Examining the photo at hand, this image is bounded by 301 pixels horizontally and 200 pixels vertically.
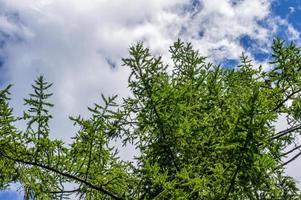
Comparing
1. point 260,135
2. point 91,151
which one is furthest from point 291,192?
point 91,151

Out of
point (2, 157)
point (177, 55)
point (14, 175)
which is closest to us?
point (2, 157)

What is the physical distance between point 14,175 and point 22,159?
93 centimetres

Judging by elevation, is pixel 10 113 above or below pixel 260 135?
above

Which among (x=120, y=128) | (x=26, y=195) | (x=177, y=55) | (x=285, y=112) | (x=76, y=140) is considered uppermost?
(x=177, y=55)

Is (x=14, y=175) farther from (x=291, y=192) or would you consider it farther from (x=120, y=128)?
(x=291, y=192)

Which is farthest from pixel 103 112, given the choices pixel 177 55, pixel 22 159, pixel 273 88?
pixel 177 55

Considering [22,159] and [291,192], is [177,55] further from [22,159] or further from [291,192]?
[22,159]

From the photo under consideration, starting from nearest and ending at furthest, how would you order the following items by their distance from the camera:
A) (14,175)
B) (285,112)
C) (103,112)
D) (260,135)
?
1. (260,135)
2. (103,112)
3. (14,175)
4. (285,112)

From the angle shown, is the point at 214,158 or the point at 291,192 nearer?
the point at 214,158

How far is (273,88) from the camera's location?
22.4 feet

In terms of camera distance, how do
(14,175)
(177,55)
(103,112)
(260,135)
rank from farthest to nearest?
(177,55) → (14,175) → (103,112) → (260,135)

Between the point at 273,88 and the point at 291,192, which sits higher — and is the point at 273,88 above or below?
above

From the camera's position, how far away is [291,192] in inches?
263

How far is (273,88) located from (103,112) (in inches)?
103
